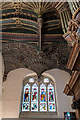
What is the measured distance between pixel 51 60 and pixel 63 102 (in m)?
2.90

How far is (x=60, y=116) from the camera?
300 inches

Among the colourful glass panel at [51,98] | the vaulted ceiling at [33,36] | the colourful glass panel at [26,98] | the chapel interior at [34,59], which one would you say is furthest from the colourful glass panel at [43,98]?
the vaulted ceiling at [33,36]

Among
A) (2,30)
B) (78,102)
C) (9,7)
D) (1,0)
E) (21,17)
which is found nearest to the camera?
(78,102)

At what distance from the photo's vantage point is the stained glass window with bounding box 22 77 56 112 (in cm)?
830

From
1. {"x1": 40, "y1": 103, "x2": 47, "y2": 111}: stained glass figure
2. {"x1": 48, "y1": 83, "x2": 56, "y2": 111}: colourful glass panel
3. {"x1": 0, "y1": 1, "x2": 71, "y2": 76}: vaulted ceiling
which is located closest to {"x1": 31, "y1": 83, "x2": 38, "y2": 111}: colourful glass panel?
{"x1": 40, "y1": 103, "x2": 47, "y2": 111}: stained glass figure

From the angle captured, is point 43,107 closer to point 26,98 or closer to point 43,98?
point 43,98

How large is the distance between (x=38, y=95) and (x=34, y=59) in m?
2.55

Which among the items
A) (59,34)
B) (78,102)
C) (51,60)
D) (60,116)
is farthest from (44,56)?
(78,102)

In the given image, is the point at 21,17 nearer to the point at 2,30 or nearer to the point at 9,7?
the point at 9,7

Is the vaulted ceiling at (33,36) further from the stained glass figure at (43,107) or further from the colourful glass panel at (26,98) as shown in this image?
the stained glass figure at (43,107)

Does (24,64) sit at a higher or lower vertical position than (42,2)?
lower

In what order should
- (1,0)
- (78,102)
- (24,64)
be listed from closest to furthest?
(78,102) → (1,0) → (24,64)

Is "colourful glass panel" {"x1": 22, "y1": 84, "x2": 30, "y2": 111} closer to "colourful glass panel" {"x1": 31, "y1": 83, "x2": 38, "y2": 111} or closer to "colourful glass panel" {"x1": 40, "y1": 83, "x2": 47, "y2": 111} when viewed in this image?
"colourful glass panel" {"x1": 31, "y1": 83, "x2": 38, "y2": 111}

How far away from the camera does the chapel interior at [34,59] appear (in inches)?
229
